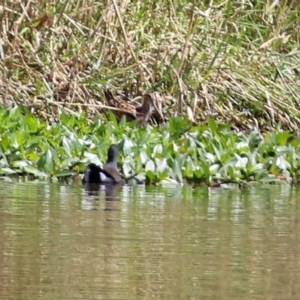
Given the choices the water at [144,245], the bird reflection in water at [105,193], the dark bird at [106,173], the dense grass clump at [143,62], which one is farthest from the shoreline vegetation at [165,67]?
the water at [144,245]

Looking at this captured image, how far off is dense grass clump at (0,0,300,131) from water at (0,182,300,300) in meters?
3.23

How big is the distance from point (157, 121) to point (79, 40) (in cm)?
102

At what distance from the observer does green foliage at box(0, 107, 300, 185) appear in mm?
7297

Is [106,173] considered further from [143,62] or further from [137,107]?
[143,62]

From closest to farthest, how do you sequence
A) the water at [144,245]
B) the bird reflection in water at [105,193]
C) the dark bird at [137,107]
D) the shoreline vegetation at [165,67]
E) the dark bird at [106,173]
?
the water at [144,245] < the bird reflection in water at [105,193] < the dark bird at [106,173] < the shoreline vegetation at [165,67] < the dark bird at [137,107]

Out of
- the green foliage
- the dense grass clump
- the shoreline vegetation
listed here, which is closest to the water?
the green foliage

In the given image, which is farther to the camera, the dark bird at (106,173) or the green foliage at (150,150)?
the green foliage at (150,150)

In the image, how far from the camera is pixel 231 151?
26.2 feet

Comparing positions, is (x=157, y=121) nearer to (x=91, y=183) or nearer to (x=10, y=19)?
(x=10, y=19)

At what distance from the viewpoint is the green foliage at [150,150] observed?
7.30 m

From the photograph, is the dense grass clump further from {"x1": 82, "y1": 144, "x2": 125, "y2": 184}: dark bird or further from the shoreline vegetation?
{"x1": 82, "y1": 144, "x2": 125, "y2": 184}: dark bird

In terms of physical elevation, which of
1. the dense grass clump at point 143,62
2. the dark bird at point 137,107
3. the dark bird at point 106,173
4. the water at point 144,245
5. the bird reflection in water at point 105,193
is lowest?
the water at point 144,245

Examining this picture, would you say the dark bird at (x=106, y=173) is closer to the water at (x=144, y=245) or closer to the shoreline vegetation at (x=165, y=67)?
the water at (x=144, y=245)

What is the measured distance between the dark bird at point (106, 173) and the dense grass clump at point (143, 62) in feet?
7.03
